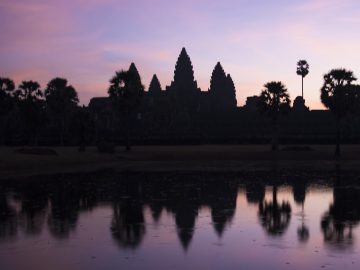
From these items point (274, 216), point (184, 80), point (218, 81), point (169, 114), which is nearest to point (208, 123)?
point (169, 114)

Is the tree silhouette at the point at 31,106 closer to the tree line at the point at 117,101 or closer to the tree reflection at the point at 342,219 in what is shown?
the tree line at the point at 117,101

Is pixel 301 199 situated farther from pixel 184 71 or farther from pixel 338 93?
pixel 184 71

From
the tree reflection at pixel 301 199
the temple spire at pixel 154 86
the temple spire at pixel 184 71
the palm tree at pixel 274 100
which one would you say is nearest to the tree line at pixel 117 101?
the palm tree at pixel 274 100

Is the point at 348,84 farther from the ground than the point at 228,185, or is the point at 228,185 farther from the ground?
the point at 348,84

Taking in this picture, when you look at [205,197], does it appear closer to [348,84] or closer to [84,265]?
[84,265]

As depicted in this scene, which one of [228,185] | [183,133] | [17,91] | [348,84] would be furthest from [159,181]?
[183,133]

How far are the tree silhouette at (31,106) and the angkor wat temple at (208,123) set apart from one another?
418 inches

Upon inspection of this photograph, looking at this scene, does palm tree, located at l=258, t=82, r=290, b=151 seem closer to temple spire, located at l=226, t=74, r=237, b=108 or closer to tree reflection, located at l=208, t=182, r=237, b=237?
tree reflection, located at l=208, t=182, r=237, b=237

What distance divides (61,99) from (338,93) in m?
47.4

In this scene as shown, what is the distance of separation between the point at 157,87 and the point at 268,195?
138763 mm

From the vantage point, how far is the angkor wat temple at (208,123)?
97.1 m

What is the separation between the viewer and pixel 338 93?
6294 centimetres

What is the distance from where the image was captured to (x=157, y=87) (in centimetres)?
16262

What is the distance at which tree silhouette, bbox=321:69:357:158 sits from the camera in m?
62.8
